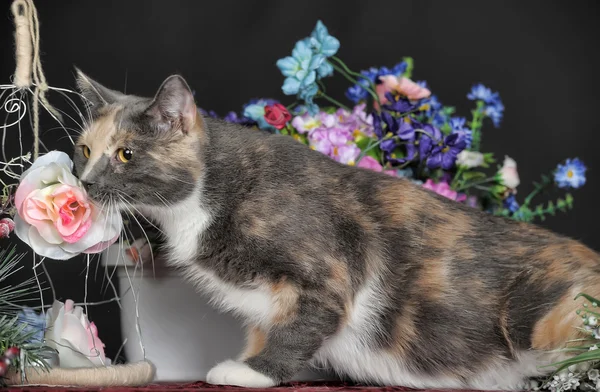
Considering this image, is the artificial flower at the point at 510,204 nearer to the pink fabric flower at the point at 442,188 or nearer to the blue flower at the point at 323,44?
the pink fabric flower at the point at 442,188

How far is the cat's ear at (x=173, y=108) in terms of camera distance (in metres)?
1.74

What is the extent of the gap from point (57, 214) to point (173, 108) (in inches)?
13.0

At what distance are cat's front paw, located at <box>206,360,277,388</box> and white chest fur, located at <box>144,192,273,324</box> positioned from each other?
0.13m

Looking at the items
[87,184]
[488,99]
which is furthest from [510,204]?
[87,184]

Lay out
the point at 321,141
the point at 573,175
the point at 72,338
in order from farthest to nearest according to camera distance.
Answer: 1. the point at 573,175
2. the point at 321,141
3. the point at 72,338

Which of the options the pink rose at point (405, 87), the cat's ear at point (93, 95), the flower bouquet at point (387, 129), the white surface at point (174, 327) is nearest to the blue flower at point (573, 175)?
the flower bouquet at point (387, 129)

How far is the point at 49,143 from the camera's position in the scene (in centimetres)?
284

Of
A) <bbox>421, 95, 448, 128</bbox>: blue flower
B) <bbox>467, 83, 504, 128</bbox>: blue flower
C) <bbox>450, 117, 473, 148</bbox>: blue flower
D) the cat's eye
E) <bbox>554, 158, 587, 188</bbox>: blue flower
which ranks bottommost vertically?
the cat's eye

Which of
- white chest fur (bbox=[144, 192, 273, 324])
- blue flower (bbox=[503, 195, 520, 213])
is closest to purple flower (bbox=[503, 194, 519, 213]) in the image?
blue flower (bbox=[503, 195, 520, 213])

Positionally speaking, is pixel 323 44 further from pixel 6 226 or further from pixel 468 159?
pixel 6 226

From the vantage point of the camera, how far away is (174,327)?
2.03 meters

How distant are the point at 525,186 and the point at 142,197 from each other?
1.76 meters

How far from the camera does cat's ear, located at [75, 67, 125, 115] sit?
74.8 inches

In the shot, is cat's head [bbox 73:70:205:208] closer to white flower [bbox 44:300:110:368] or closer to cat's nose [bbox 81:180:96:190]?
cat's nose [bbox 81:180:96:190]
